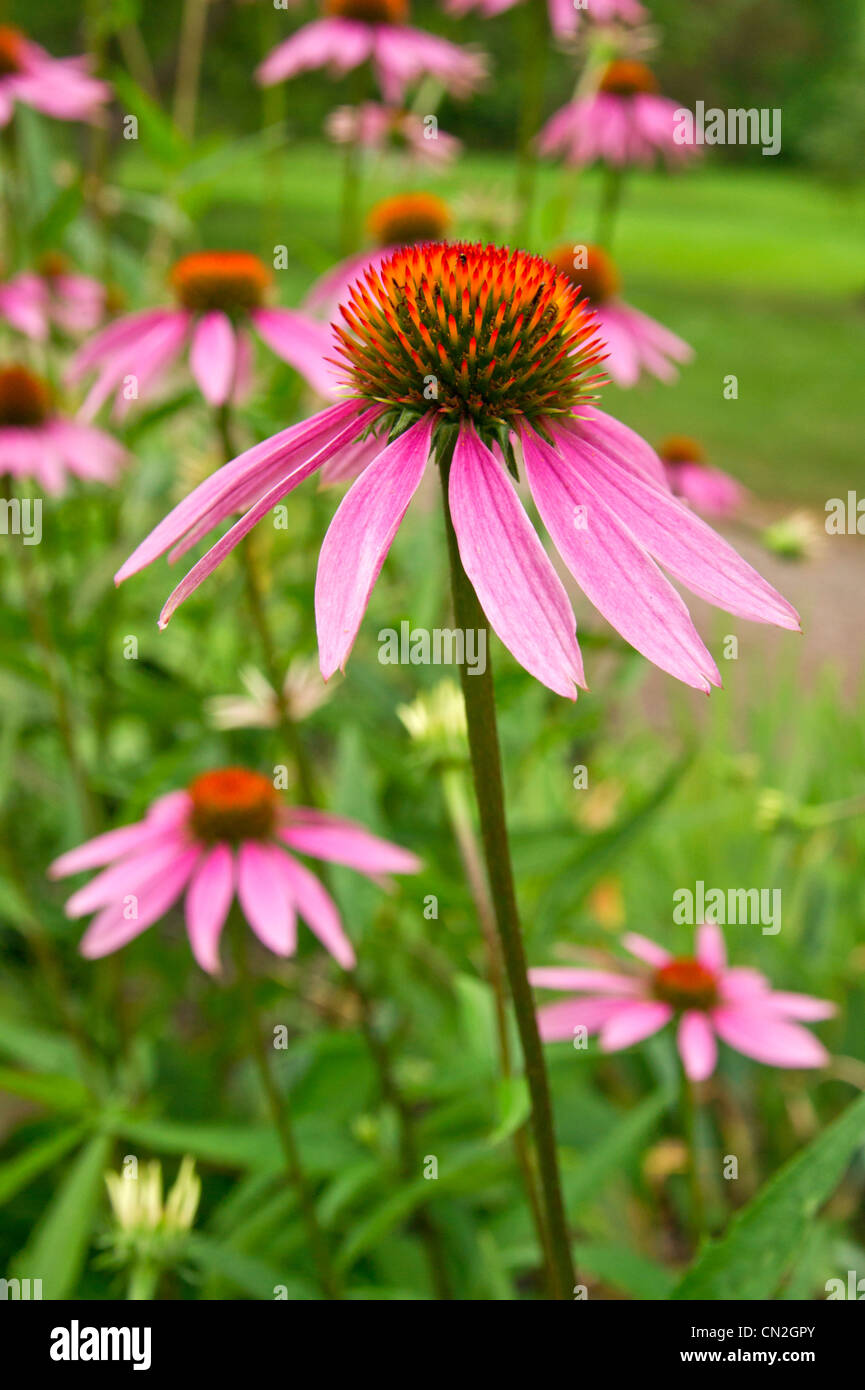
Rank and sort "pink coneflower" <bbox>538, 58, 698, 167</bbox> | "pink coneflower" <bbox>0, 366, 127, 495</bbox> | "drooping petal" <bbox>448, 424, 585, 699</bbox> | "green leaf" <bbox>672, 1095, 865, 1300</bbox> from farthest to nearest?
"pink coneflower" <bbox>538, 58, 698, 167</bbox> < "pink coneflower" <bbox>0, 366, 127, 495</bbox> < "green leaf" <bbox>672, 1095, 865, 1300</bbox> < "drooping petal" <bbox>448, 424, 585, 699</bbox>

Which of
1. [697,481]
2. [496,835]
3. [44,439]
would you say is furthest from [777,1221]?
[697,481]

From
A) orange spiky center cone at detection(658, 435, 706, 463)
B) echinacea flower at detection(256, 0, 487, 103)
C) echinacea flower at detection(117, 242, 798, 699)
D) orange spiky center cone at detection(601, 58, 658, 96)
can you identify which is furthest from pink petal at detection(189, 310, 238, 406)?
orange spiky center cone at detection(601, 58, 658, 96)

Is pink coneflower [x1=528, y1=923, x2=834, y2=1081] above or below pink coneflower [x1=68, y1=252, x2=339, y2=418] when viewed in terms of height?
below

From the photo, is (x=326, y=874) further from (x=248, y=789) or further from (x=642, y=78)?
(x=642, y=78)

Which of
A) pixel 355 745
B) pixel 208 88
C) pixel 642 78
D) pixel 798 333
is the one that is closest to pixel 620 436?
pixel 355 745

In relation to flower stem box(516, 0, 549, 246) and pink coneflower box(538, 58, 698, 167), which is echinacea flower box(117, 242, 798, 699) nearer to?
flower stem box(516, 0, 549, 246)

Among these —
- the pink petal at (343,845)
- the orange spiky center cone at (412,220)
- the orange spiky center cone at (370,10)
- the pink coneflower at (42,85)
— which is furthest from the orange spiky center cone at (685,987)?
the orange spiky center cone at (370,10)
